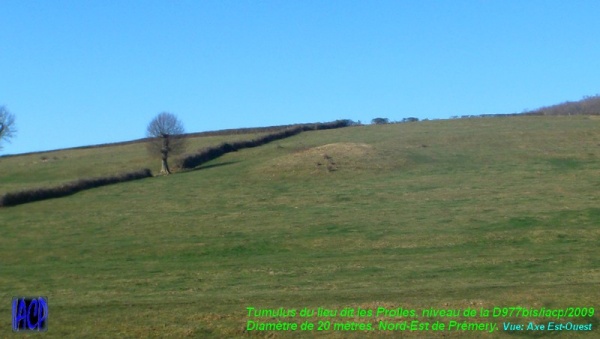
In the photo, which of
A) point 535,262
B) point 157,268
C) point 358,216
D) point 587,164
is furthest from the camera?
point 587,164

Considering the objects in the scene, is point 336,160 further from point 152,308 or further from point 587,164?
point 152,308

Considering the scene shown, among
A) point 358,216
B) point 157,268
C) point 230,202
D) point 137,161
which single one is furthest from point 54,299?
point 137,161

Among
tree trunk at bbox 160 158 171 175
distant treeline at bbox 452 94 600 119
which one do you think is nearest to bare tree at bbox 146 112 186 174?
tree trunk at bbox 160 158 171 175

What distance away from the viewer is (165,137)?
2164 inches

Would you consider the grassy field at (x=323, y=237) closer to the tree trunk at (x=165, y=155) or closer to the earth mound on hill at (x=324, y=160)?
the earth mound on hill at (x=324, y=160)

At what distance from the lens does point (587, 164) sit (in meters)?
46.4

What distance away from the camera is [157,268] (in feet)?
85.1

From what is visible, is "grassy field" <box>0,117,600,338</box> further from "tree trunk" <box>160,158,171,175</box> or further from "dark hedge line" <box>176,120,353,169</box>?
"tree trunk" <box>160,158,171,175</box>

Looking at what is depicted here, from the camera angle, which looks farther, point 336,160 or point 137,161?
point 137,161

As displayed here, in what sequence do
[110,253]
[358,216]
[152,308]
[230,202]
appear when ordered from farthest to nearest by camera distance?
[230,202]
[358,216]
[110,253]
[152,308]

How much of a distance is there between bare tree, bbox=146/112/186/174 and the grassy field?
8.60ft

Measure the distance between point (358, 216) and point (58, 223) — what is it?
14.9 meters

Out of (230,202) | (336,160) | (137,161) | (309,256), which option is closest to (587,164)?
(336,160)

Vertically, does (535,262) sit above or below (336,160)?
below
